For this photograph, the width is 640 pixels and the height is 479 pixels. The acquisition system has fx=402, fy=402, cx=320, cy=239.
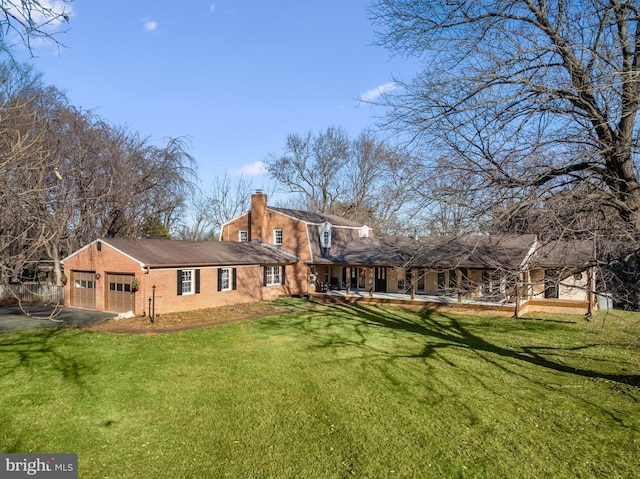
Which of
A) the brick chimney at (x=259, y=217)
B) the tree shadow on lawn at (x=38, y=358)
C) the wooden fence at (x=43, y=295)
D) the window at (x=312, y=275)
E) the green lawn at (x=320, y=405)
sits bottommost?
the green lawn at (x=320, y=405)

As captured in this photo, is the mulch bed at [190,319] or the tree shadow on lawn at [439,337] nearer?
the tree shadow on lawn at [439,337]

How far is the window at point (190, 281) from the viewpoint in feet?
66.4

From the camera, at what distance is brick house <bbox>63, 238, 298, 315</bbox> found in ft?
61.4

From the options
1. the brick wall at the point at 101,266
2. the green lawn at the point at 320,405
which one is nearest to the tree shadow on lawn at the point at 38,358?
the green lawn at the point at 320,405

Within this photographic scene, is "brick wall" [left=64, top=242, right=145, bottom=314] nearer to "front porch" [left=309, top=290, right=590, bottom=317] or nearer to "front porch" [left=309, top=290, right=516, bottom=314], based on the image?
"front porch" [left=309, top=290, right=516, bottom=314]

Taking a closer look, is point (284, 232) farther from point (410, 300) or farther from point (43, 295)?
point (43, 295)

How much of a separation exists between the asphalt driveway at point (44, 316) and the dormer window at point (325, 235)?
14.6 m

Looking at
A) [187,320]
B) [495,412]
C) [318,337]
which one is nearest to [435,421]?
[495,412]

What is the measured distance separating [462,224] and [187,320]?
14094mm

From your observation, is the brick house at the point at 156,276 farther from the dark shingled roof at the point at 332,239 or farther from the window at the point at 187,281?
the dark shingled roof at the point at 332,239

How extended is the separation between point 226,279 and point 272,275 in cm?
422

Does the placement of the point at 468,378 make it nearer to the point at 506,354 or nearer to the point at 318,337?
the point at 506,354

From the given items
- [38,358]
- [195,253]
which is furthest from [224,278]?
[38,358]

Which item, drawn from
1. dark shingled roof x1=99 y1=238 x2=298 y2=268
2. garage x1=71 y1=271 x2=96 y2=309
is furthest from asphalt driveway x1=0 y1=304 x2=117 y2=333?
dark shingled roof x1=99 y1=238 x2=298 y2=268
